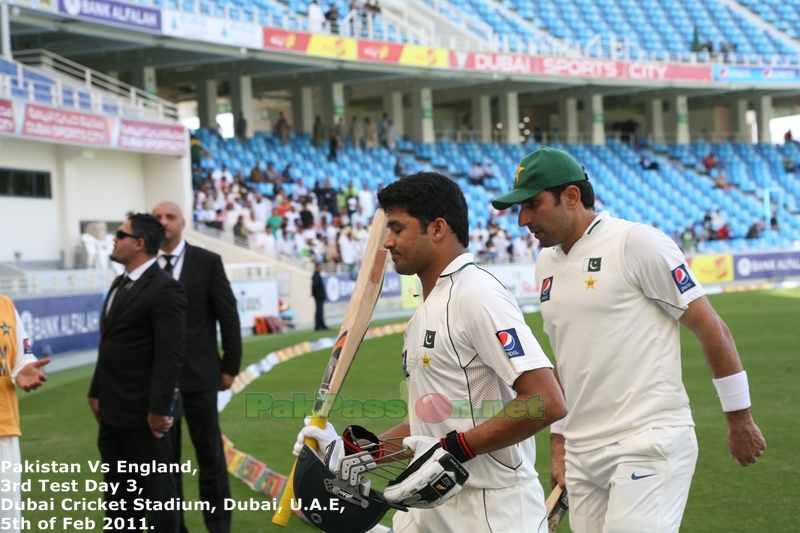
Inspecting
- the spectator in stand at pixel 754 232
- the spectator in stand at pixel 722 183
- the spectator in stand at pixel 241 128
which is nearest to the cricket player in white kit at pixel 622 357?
the spectator in stand at pixel 241 128

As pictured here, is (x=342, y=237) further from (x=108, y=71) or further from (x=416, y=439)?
(x=416, y=439)

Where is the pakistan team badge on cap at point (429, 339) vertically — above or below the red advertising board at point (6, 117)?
below

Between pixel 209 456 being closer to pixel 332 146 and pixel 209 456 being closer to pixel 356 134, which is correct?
pixel 332 146

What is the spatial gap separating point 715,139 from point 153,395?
168ft

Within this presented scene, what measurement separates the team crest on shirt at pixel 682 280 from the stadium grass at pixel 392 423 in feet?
4.00

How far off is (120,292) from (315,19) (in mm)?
29982

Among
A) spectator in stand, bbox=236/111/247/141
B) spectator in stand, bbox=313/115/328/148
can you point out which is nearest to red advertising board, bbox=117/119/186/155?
spectator in stand, bbox=236/111/247/141

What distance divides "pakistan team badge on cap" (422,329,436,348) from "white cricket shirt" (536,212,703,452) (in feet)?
3.25

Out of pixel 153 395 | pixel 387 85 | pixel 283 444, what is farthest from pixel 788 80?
pixel 153 395

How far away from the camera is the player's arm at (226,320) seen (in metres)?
6.47

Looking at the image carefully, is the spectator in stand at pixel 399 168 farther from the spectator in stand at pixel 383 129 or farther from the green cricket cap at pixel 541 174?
the green cricket cap at pixel 541 174

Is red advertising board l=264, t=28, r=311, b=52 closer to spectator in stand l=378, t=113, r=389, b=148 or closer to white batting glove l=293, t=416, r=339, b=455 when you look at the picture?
spectator in stand l=378, t=113, r=389, b=148

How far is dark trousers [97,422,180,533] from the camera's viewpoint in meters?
5.54

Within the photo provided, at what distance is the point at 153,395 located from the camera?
5.45 m
